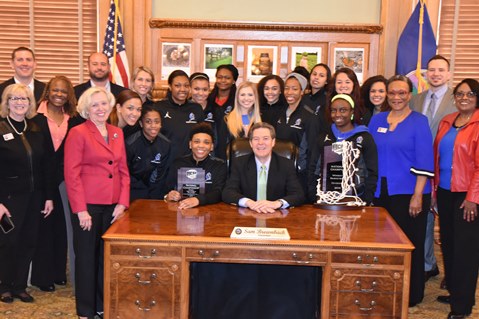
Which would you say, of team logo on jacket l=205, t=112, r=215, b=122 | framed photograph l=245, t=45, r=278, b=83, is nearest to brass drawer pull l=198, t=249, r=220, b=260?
team logo on jacket l=205, t=112, r=215, b=122

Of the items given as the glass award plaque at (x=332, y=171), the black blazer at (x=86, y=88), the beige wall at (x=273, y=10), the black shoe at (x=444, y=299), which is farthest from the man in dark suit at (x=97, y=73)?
the black shoe at (x=444, y=299)

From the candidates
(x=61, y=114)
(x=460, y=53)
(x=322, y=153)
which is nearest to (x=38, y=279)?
(x=61, y=114)

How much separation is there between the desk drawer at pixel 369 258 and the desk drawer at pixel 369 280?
5 cm

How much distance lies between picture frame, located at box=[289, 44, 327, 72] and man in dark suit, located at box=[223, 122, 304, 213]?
2820 mm

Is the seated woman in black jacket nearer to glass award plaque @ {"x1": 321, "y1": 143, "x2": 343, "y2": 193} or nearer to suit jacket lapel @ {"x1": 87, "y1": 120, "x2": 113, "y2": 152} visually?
suit jacket lapel @ {"x1": 87, "y1": 120, "x2": 113, "y2": 152}

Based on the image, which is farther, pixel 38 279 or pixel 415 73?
pixel 415 73

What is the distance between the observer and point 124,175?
3896 mm

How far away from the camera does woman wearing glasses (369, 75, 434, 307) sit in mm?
4164

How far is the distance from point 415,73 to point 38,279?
4.32 meters

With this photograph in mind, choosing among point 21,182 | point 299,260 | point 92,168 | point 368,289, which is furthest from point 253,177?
point 21,182

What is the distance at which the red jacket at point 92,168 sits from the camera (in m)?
3.62

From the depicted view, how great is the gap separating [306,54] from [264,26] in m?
0.61

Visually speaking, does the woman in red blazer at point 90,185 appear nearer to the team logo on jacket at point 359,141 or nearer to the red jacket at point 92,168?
the red jacket at point 92,168

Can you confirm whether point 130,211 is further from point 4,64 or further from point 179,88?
point 4,64
